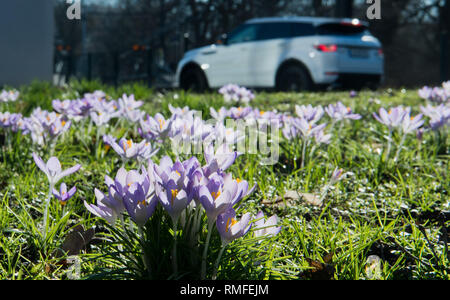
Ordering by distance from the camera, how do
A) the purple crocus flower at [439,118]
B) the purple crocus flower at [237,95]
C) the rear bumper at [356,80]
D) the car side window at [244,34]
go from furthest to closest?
1. the car side window at [244,34]
2. the rear bumper at [356,80]
3. the purple crocus flower at [237,95]
4. the purple crocus flower at [439,118]

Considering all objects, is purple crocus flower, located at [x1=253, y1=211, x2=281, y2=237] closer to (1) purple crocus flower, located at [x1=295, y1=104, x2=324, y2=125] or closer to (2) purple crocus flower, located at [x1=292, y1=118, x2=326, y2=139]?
(2) purple crocus flower, located at [x1=292, y1=118, x2=326, y2=139]

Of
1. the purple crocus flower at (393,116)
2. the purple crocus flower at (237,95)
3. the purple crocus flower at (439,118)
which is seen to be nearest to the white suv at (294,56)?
the purple crocus flower at (237,95)

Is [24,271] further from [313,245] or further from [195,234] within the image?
[313,245]

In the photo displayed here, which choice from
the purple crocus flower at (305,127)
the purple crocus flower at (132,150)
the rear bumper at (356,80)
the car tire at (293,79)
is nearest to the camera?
the purple crocus flower at (132,150)

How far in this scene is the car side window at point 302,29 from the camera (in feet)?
30.3

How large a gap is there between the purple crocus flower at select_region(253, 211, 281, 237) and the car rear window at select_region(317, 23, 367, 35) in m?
8.15

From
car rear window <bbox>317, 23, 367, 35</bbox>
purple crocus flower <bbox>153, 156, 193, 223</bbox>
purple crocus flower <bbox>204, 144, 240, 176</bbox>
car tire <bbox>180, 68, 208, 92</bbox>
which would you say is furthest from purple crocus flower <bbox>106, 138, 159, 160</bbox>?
car tire <bbox>180, 68, 208, 92</bbox>

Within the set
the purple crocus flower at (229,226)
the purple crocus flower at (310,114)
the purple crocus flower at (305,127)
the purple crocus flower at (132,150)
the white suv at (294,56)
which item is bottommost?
the purple crocus flower at (229,226)

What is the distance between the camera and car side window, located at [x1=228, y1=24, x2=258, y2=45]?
10.1 meters

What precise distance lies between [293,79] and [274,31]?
114 cm

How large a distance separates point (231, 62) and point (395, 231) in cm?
876

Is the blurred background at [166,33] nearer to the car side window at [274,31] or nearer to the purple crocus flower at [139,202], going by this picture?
the car side window at [274,31]

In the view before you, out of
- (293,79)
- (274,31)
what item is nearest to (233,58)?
(274,31)
